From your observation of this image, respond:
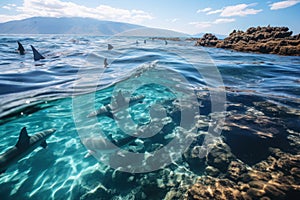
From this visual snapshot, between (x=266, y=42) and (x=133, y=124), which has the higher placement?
(x=266, y=42)

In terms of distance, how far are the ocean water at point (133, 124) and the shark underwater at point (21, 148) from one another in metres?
0.64

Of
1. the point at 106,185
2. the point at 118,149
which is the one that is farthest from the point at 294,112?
the point at 106,185

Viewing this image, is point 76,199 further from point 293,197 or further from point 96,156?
point 293,197

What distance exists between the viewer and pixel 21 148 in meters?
5.61

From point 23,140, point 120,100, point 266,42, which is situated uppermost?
point 266,42

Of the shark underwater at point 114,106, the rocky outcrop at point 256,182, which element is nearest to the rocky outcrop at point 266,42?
the rocky outcrop at point 256,182

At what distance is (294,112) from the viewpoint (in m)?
7.66

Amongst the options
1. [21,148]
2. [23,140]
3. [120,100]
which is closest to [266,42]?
[120,100]

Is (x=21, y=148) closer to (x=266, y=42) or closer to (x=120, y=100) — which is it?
(x=120, y=100)

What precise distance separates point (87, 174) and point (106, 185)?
3.17 ft

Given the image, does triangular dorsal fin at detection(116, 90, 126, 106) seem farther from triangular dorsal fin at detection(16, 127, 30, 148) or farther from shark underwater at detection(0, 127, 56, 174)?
triangular dorsal fin at detection(16, 127, 30, 148)

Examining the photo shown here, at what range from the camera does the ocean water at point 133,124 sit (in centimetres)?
516

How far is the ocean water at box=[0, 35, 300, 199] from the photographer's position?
16.9 feet

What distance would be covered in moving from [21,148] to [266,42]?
36.4m
